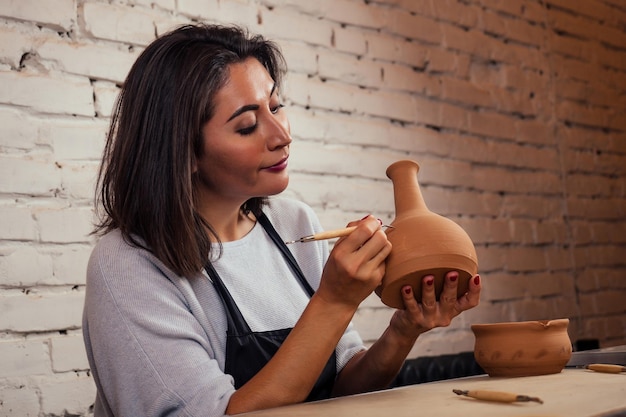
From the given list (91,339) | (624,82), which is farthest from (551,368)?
(624,82)

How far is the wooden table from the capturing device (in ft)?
3.24

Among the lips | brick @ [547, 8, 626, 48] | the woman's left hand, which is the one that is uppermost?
brick @ [547, 8, 626, 48]

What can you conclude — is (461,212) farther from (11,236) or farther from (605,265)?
(11,236)

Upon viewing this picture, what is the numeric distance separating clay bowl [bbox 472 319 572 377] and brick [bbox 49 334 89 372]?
34.6 inches

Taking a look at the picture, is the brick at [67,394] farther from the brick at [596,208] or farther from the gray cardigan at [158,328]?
the brick at [596,208]

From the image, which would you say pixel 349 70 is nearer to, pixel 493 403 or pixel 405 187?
pixel 405 187

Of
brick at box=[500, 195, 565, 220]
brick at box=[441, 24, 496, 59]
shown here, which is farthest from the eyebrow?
brick at box=[500, 195, 565, 220]

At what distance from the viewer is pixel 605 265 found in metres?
3.28

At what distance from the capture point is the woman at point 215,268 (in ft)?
4.13

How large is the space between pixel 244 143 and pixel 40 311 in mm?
603

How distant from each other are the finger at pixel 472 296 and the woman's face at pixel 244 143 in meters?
0.38

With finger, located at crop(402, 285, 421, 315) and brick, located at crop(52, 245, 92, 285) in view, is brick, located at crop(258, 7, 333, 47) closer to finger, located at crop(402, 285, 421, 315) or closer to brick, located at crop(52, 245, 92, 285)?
brick, located at crop(52, 245, 92, 285)

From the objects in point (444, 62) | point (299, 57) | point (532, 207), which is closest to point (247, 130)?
point (299, 57)

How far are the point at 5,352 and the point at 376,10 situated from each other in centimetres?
146
